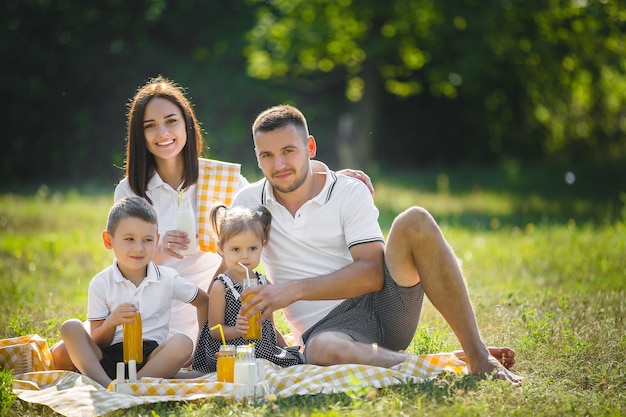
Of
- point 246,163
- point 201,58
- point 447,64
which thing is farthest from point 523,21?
point 201,58

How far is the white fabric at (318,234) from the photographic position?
4.45 meters

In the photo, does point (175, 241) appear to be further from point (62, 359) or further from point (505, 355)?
point (505, 355)

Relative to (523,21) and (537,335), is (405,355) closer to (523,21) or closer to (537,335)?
(537,335)

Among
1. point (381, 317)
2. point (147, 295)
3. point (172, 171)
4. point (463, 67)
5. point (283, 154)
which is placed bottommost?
point (381, 317)

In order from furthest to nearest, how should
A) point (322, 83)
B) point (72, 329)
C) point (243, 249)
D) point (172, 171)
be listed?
point (322, 83)
point (172, 171)
point (243, 249)
point (72, 329)

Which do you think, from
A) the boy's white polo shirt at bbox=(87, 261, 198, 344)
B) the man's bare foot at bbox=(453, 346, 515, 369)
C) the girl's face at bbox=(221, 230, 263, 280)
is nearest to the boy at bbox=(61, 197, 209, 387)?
the boy's white polo shirt at bbox=(87, 261, 198, 344)

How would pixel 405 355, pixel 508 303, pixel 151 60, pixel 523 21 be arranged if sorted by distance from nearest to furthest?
pixel 405 355, pixel 508 303, pixel 523 21, pixel 151 60

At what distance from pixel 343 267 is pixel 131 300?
1058 mm

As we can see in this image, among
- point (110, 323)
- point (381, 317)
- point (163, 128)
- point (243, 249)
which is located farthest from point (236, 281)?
point (163, 128)

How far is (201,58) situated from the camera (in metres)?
18.0

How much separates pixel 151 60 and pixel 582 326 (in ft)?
46.3

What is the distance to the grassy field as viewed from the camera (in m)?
3.76

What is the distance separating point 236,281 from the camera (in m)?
4.39

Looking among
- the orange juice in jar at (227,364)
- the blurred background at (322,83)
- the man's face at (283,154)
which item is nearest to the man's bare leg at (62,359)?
the orange juice in jar at (227,364)
